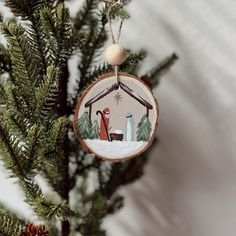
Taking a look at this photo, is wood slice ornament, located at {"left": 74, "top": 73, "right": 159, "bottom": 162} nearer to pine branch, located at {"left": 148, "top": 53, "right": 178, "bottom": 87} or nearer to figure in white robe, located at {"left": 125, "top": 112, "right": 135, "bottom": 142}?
figure in white robe, located at {"left": 125, "top": 112, "right": 135, "bottom": 142}

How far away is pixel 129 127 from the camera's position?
61cm

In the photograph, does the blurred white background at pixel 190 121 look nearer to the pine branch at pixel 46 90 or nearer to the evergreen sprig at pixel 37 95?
the evergreen sprig at pixel 37 95

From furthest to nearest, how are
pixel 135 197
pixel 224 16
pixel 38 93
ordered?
1. pixel 135 197
2. pixel 224 16
3. pixel 38 93

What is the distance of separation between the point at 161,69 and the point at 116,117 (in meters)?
0.22

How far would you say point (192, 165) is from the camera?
891 millimetres

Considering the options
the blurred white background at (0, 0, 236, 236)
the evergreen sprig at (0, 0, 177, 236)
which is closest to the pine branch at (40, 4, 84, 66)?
the evergreen sprig at (0, 0, 177, 236)

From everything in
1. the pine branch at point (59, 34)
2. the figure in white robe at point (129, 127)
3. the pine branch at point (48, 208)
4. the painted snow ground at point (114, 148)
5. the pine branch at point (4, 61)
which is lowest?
the pine branch at point (48, 208)

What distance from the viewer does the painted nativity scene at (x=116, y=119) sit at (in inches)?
23.6

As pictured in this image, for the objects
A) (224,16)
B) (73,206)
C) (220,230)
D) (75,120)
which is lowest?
(73,206)

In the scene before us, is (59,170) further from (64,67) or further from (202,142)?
(202,142)

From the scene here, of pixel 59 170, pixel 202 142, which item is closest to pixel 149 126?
pixel 59 170

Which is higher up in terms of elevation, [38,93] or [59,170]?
[38,93]

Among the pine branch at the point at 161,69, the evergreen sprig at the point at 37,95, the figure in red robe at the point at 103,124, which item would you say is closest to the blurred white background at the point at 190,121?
the pine branch at the point at 161,69

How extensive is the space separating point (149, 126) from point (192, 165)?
0.30 metres
